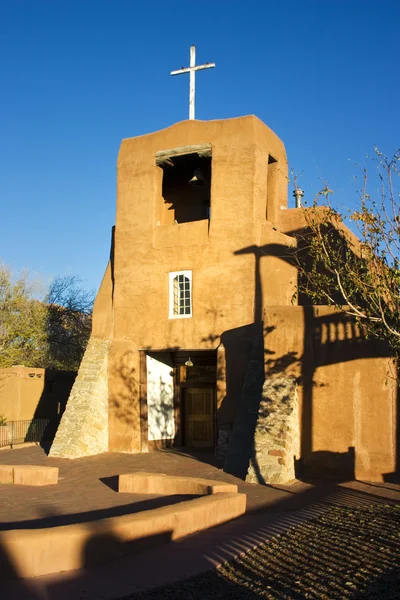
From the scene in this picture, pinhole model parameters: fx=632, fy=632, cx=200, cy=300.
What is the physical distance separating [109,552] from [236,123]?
14.7 metres

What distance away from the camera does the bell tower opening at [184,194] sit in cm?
2150

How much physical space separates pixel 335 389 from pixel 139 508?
5.59 meters

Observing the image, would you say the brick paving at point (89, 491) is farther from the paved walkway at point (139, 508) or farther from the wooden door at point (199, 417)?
the wooden door at point (199, 417)

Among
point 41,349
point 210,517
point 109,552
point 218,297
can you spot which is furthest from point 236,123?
point 41,349

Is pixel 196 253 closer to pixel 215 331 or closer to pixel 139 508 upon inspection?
pixel 215 331

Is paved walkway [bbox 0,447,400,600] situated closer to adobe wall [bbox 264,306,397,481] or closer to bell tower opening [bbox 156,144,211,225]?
adobe wall [bbox 264,306,397,481]

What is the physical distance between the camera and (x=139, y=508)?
1103 centimetres

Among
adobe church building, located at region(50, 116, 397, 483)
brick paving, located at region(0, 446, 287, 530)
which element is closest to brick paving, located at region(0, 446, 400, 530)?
brick paving, located at region(0, 446, 287, 530)

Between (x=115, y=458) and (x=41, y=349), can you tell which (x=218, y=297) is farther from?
(x=41, y=349)

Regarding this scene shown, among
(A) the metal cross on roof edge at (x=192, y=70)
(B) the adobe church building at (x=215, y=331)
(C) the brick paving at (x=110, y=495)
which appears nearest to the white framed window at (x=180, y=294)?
(B) the adobe church building at (x=215, y=331)

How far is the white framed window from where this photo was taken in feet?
64.2

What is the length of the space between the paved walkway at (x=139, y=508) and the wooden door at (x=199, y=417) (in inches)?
102

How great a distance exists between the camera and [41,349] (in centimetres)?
3228

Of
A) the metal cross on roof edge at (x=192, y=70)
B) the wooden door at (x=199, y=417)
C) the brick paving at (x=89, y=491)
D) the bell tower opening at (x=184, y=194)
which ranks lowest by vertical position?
the brick paving at (x=89, y=491)
